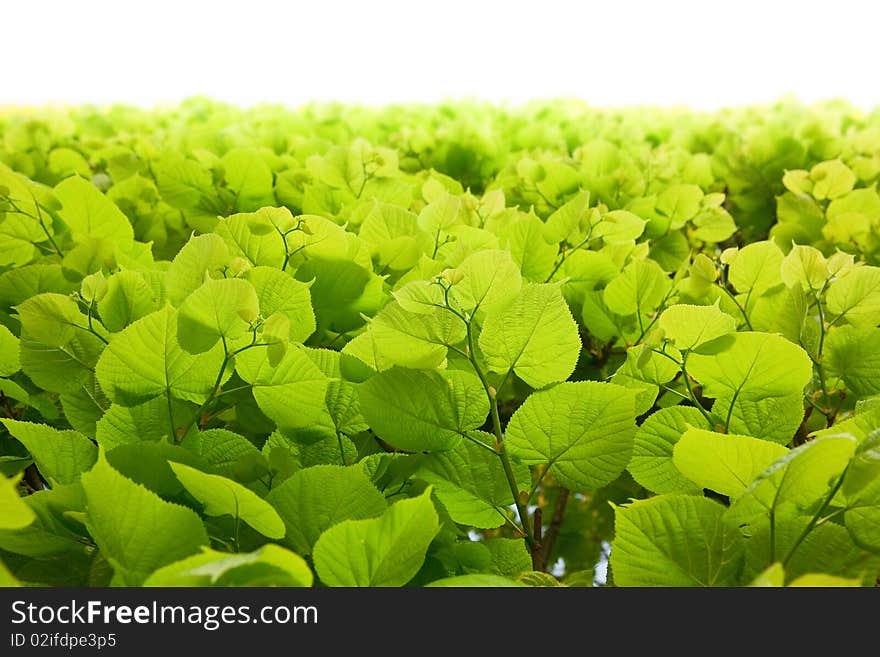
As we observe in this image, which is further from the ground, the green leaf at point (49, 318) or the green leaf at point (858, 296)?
the green leaf at point (49, 318)

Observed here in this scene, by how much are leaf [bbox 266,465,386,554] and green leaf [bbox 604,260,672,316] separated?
73 cm

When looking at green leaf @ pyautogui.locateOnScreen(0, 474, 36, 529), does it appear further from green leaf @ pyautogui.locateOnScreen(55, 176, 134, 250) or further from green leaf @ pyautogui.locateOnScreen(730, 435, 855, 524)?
green leaf @ pyautogui.locateOnScreen(55, 176, 134, 250)

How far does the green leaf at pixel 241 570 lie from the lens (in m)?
0.61

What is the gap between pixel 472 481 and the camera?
0.99 metres

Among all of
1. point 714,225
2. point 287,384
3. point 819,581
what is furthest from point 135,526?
point 714,225

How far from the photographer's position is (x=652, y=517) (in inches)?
31.1

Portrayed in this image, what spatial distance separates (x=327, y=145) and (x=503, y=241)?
5.88 ft

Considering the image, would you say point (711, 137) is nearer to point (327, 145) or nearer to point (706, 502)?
point (327, 145)

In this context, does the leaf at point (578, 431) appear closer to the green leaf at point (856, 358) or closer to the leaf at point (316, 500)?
the leaf at point (316, 500)

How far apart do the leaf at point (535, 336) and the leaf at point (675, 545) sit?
0.24m

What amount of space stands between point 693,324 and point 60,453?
754 mm

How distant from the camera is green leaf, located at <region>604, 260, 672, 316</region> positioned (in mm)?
1419

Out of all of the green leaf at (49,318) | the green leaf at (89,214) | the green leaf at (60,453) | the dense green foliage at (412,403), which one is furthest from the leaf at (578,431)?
the green leaf at (89,214)

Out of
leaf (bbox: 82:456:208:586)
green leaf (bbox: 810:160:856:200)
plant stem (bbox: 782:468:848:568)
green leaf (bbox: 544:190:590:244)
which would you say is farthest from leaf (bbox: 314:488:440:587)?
green leaf (bbox: 810:160:856:200)
